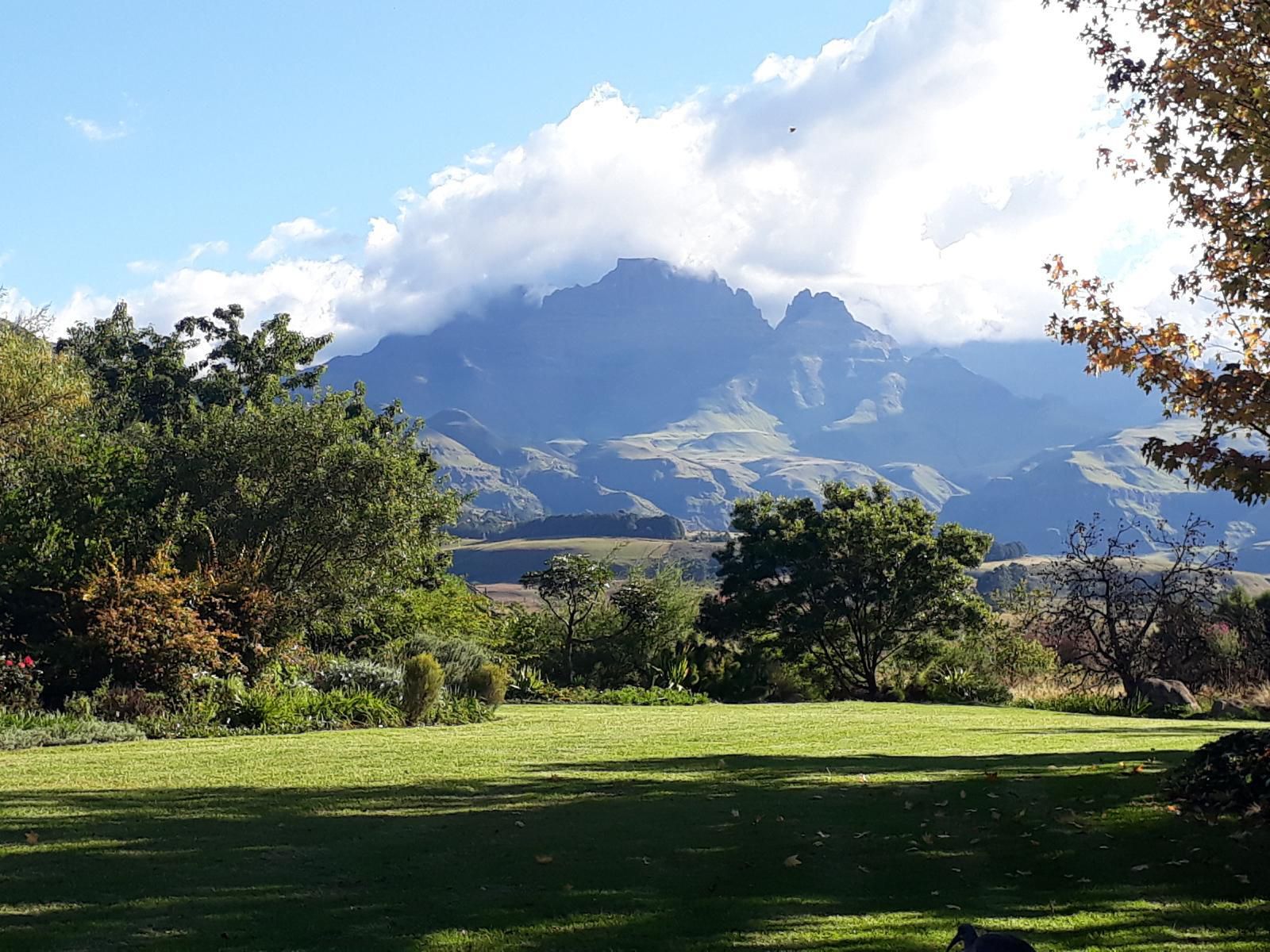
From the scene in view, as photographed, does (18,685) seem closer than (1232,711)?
Yes

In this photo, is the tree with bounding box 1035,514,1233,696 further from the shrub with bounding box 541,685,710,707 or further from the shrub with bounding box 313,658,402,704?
the shrub with bounding box 313,658,402,704

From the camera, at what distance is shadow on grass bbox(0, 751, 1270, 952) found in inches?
210

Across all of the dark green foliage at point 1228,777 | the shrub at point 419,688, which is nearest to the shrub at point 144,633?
the shrub at point 419,688

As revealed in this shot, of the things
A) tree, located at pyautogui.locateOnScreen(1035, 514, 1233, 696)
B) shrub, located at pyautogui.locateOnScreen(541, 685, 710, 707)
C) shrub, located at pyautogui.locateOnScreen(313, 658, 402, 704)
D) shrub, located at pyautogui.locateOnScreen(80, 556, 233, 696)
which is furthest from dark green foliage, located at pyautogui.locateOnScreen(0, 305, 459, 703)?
tree, located at pyautogui.locateOnScreen(1035, 514, 1233, 696)

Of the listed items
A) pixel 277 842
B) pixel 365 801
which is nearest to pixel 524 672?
pixel 365 801

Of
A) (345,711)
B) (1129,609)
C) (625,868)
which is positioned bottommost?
(345,711)

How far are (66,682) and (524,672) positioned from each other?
1015 cm

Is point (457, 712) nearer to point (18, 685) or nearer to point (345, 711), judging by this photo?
point (345, 711)

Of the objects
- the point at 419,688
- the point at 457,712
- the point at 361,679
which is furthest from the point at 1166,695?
the point at 361,679

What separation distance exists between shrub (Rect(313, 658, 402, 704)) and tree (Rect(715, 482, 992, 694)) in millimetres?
11546

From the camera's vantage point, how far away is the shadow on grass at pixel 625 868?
17.5 feet

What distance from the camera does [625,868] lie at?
6.53 m

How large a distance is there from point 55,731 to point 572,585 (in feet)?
49.1

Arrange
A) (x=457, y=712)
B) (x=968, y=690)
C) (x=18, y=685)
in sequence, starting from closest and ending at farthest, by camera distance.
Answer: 1. (x=18, y=685)
2. (x=457, y=712)
3. (x=968, y=690)
